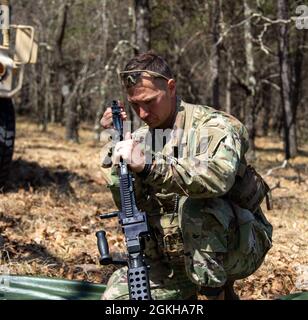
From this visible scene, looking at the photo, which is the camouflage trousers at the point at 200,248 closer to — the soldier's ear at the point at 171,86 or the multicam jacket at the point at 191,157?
the multicam jacket at the point at 191,157

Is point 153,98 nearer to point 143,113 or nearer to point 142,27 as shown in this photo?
point 143,113

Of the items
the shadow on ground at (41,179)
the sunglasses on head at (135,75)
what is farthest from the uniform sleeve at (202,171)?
the shadow on ground at (41,179)

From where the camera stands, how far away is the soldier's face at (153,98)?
2963 mm

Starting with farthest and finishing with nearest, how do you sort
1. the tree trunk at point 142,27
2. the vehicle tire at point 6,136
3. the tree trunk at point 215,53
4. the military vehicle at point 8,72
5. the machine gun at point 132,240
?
the tree trunk at point 215,53 < the tree trunk at point 142,27 < the vehicle tire at point 6,136 < the military vehicle at point 8,72 < the machine gun at point 132,240

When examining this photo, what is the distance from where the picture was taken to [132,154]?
272 centimetres

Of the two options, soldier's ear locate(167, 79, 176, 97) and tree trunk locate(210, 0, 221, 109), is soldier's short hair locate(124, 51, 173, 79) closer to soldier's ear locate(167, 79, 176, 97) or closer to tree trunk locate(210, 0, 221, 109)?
soldier's ear locate(167, 79, 176, 97)

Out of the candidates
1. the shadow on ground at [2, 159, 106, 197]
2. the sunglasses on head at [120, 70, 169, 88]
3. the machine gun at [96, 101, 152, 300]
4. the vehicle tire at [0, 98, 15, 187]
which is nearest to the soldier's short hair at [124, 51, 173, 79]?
the sunglasses on head at [120, 70, 169, 88]

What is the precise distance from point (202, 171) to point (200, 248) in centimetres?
41

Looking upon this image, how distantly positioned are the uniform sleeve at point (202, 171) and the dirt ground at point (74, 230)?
1.42 metres

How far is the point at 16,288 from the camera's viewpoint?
3740 mm

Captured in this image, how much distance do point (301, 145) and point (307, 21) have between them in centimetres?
1215

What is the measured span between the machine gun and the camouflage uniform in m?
0.10
